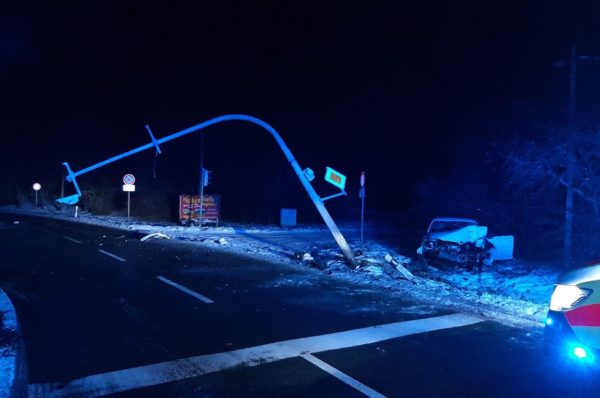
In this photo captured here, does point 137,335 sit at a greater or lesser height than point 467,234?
lesser

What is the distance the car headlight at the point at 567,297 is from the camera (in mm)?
3965

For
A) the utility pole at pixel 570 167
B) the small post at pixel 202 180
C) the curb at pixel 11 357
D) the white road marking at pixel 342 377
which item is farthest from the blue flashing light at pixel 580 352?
the small post at pixel 202 180

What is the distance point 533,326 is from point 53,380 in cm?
661

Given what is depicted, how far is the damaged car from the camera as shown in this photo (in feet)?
49.5

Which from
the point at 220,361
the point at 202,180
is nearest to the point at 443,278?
the point at 220,361

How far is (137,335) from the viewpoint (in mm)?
6539

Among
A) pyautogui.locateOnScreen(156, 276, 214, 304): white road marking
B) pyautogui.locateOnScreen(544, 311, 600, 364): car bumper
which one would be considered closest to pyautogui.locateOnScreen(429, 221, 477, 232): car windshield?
pyautogui.locateOnScreen(156, 276, 214, 304): white road marking

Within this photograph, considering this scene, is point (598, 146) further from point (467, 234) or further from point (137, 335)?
A: point (137, 335)

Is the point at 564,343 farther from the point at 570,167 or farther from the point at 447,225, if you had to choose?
the point at 447,225

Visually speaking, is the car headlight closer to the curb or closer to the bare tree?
the curb

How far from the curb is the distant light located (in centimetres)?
494

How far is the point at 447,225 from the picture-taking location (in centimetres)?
1644

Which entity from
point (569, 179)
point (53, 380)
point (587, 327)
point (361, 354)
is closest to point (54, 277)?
point (53, 380)

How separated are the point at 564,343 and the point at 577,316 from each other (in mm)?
269
